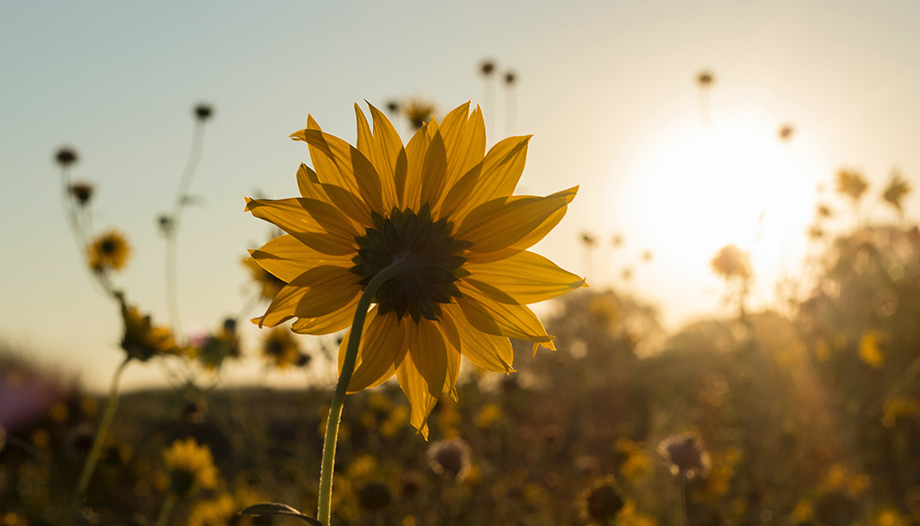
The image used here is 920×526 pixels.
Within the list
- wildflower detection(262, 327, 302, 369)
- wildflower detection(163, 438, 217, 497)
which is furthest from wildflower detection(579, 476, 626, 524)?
wildflower detection(262, 327, 302, 369)

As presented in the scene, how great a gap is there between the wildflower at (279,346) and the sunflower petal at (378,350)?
14.4 feet

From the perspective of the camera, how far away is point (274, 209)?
0.94 meters

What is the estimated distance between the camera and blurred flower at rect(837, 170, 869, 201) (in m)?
7.16

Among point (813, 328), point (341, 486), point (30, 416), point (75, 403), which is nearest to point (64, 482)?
point (30, 416)

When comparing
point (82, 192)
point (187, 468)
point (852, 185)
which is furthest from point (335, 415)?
point (852, 185)

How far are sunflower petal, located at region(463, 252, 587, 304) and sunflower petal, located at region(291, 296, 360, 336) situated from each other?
24cm

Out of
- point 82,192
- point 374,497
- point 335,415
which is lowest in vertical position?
point 374,497

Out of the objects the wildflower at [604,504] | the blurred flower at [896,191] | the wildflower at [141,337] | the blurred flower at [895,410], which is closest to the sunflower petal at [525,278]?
the wildflower at [604,504]

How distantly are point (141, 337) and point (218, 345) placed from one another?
1435 mm

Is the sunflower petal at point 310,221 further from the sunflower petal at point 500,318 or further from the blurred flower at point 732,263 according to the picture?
the blurred flower at point 732,263

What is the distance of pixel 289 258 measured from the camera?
3.19ft

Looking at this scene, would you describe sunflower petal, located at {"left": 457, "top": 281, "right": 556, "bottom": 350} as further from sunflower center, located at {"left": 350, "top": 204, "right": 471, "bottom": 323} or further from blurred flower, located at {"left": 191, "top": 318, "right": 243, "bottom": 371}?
blurred flower, located at {"left": 191, "top": 318, "right": 243, "bottom": 371}

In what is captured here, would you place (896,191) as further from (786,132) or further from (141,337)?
(141,337)

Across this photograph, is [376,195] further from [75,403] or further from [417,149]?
[75,403]
